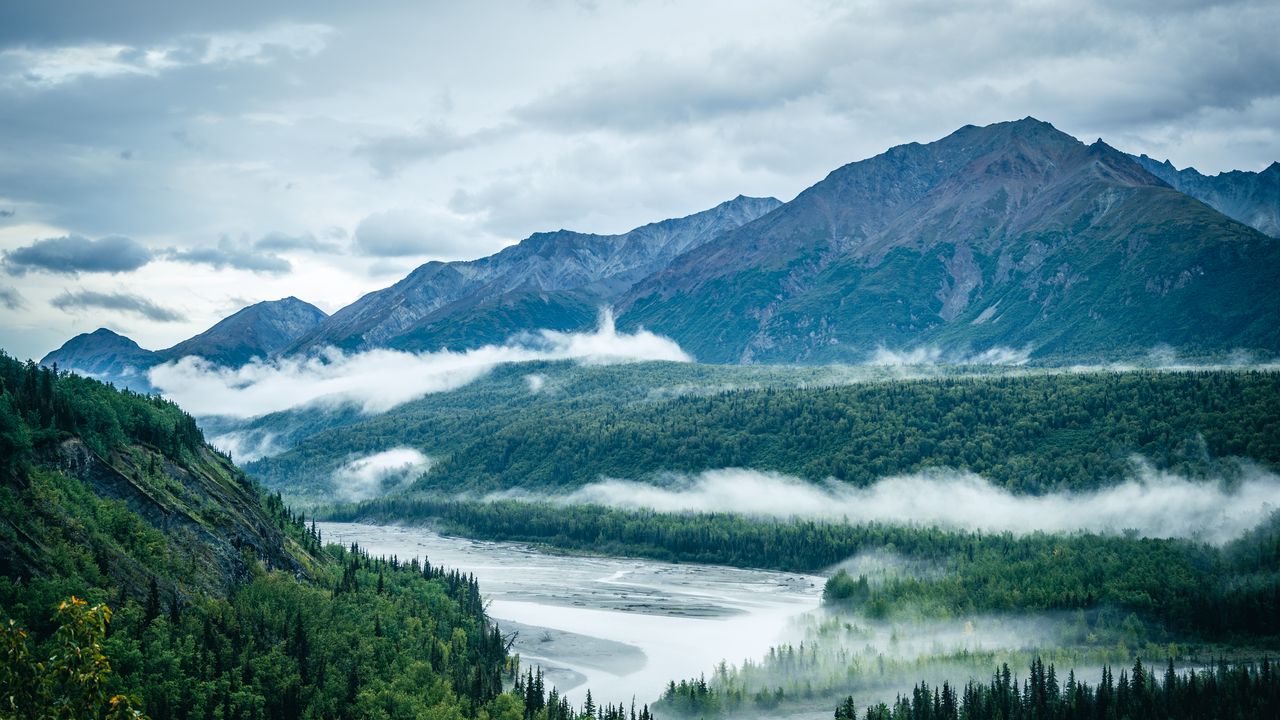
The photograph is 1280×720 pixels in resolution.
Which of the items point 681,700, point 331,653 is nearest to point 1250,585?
point 681,700

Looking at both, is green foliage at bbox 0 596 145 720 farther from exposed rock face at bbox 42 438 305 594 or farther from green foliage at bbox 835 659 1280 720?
green foliage at bbox 835 659 1280 720

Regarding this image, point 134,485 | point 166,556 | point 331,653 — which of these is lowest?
point 331,653

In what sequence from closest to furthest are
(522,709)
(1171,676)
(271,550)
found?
(522,709), (1171,676), (271,550)

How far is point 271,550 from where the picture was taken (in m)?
159

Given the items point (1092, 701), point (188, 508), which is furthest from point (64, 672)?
point (1092, 701)

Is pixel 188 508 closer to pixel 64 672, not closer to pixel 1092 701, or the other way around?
pixel 64 672

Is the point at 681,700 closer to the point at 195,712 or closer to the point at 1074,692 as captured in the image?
the point at 1074,692

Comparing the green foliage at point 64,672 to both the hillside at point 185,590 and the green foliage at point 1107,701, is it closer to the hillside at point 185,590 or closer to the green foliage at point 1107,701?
the hillside at point 185,590

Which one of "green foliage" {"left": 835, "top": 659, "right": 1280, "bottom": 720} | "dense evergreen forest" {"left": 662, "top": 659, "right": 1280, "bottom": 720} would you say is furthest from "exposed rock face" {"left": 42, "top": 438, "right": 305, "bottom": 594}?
"green foliage" {"left": 835, "top": 659, "right": 1280, "bottom": 720}

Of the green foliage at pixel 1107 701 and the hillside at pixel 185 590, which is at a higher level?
the hillside at pixel 185 590

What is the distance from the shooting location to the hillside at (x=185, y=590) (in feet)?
354

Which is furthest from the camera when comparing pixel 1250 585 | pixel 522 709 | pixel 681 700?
pixel 1250 585

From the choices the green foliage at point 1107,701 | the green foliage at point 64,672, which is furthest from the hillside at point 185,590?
the green foliage at point 64,672

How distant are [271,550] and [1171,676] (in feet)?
416
